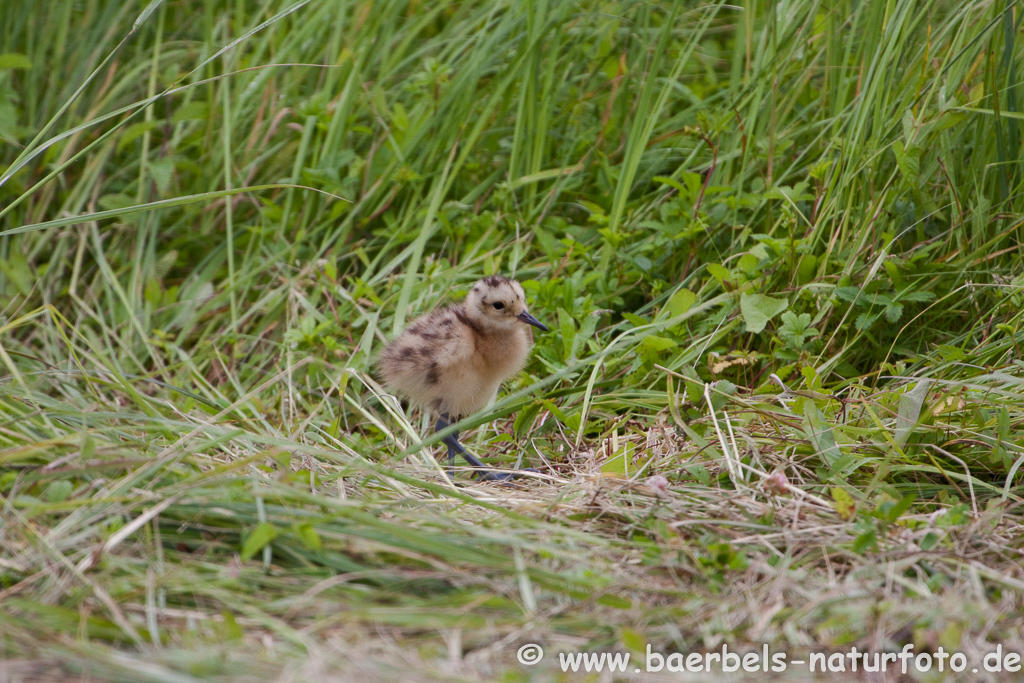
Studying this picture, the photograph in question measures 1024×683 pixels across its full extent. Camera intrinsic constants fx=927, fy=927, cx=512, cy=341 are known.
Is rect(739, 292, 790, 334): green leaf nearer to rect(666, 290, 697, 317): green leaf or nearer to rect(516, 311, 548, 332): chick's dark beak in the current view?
rect(666, 290, 697, 317): green leaf

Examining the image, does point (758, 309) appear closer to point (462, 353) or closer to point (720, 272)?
point (720, 272)

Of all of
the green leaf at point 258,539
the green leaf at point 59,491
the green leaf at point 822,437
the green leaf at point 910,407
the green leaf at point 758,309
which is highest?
the green leaf at point 59,491

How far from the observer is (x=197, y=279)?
377 centimetres

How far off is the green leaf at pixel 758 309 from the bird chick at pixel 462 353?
25.8 inches

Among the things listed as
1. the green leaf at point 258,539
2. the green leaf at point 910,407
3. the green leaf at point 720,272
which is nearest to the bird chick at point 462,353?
the green leaf at point 720,272

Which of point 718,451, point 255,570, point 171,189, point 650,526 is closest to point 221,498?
point 255,570

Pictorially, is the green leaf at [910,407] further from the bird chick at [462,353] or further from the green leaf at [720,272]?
the bird chick at [462,353]

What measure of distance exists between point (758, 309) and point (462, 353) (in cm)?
97

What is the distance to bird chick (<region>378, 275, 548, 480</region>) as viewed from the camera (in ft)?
9.41

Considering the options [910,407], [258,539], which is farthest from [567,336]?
[258,539]

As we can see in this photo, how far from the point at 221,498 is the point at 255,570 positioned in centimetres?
21

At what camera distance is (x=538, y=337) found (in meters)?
3.29

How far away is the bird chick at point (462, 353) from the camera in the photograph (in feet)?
9.41

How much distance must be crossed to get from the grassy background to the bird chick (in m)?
0.15
